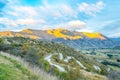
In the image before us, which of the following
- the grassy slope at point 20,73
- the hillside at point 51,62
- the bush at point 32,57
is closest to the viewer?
the grassy slope at point 20,73

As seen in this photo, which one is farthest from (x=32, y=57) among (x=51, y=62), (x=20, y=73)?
(x=51, y=62)

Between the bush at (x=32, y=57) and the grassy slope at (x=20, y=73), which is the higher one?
the grassy slope at (x=20, y=73)

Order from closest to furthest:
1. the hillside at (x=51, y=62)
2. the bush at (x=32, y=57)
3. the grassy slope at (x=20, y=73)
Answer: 1. the grassy slope at (x=20, y=73)
2. the bush at (x=32, y=57)
3. the hillside at (x=51, y=62)

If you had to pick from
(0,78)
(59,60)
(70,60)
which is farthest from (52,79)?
(70,60)

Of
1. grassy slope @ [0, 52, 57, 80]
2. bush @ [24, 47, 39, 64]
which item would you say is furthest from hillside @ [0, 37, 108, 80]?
grassy slope @ [0, 52, 57, 80]

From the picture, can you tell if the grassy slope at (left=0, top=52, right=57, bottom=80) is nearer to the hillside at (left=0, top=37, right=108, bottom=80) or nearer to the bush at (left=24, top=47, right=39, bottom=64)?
the hillside at (left=0, top=37, right=108, bottom=80)

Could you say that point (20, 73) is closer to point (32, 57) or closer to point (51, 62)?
point (32, 57)

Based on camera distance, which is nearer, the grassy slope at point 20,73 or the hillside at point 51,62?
the grassy slope at point 20,73

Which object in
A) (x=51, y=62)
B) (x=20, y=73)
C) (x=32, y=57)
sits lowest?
(x=51, y=62)

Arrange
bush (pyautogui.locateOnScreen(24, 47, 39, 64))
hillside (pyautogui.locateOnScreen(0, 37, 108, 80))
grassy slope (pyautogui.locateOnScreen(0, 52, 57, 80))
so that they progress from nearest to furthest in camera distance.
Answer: grassy slope (pyautogui.locateOnScreen(0, 52, 57, 80))
bush (pyautogui.locateOnScreen(24, 47, 39, 64))
hillside (pyautogui.locateOnScreen(0, 37, 108, 80))

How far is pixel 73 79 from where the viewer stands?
50.3 metres

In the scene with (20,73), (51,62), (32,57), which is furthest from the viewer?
(51,62)

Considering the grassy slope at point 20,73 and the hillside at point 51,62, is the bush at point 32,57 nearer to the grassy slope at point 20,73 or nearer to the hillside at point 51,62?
the hillside at point 51,62

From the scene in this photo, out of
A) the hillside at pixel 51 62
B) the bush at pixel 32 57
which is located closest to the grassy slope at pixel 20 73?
the hillside at pixel 51 62
